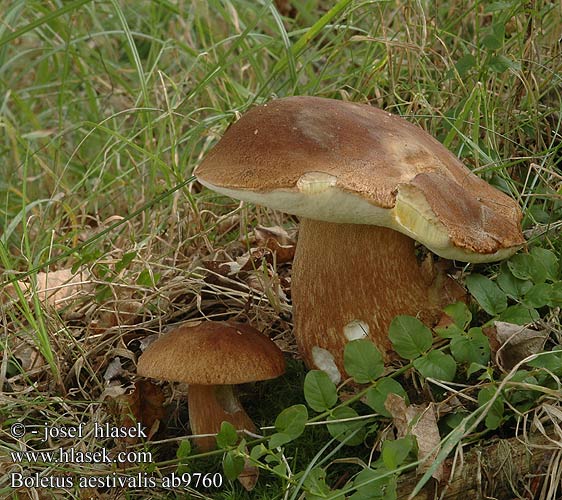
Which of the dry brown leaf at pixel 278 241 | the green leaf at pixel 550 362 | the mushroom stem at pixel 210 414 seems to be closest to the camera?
the green leaf at pixel 550 362

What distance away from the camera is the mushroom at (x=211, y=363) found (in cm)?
172

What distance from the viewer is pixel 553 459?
1.51m

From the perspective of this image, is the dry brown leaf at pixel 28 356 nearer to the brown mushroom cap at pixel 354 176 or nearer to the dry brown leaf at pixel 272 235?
the dry brown leaf at pixel 272 235

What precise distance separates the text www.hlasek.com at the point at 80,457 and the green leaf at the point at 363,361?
1.73 feet

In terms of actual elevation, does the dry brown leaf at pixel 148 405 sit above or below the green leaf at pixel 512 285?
below

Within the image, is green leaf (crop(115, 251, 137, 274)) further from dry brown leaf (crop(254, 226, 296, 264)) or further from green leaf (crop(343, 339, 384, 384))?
green leaf (crop(343, 339, 384, 384))

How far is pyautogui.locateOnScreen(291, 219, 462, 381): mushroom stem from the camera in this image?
70.9 inches

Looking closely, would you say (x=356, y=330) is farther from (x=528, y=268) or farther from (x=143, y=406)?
(x=143, y=406)

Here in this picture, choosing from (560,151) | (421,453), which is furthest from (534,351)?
(560,151)

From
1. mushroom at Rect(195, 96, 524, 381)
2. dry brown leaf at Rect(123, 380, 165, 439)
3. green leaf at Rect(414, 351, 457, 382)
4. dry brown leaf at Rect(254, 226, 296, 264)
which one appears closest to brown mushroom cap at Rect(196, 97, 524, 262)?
mushroom at Rect(195, 96, 524, 381)

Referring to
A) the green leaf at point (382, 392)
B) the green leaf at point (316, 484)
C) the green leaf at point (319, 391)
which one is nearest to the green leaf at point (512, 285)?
the green leaf at point (382, 392)

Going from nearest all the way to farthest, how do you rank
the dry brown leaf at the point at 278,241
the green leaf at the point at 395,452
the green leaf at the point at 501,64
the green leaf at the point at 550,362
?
the green leaf at the point at 395,452 < the green leaf at the point at 550,362 < the green leaf at the point at 501,64 < the dry brown leaf at the point at 278,241

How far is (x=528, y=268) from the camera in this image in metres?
1.77

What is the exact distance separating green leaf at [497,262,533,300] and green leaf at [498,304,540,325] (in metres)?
0.07
